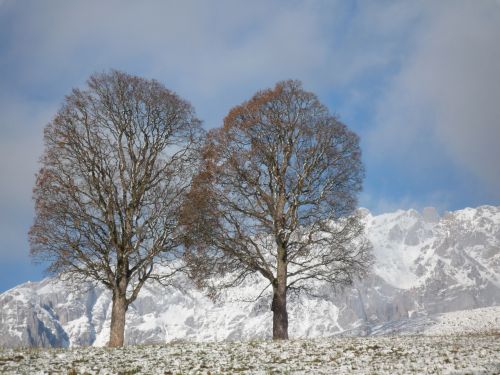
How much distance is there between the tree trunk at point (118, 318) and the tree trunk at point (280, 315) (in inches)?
290

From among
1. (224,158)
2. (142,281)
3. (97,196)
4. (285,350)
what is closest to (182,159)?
(224,158)

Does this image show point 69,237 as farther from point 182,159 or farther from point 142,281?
point 182,159

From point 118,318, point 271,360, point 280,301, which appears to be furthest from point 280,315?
point 271,360

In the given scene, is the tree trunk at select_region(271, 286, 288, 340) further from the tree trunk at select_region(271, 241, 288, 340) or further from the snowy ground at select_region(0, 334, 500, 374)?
the snowy ground at select_region(0, 334, 500, 374)

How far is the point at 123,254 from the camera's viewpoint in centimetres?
2383

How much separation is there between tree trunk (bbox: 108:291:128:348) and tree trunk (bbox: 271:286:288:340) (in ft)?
24.2

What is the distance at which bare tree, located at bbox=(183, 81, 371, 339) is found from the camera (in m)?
25.2

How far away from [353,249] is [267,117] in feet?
27.3

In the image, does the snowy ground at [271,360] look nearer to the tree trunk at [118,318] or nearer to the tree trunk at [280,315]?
the tree trunk at [118,318]

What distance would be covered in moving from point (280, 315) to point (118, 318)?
25.8 feet

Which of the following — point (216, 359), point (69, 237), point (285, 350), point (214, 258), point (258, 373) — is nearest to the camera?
point (258, 373)

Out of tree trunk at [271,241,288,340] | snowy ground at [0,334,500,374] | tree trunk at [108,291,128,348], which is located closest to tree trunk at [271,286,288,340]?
tree trunk at [271,241,288,340]

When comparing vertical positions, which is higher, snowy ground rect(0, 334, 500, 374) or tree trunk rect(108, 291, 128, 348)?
tree trunk rect(108, 291, 128, 348)

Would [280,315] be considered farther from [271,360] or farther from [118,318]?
[271,360]
